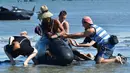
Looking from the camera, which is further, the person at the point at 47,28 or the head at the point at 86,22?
the person at the point at 47,28

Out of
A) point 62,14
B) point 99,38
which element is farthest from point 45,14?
point 99,38

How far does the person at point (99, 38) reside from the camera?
12.6 metres

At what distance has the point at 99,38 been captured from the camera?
12828 millimetres

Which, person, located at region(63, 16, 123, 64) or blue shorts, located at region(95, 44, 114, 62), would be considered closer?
person, located at region(63, 16, 123, 64)

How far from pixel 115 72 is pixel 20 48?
8.16 ft

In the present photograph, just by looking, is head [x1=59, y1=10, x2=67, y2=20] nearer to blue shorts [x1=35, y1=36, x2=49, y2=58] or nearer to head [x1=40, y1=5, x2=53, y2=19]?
head [x1=40, y1=5, x2=53, y2=19]

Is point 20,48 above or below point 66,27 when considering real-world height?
below

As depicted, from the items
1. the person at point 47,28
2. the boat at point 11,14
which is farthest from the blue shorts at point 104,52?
the boat at point 11,14

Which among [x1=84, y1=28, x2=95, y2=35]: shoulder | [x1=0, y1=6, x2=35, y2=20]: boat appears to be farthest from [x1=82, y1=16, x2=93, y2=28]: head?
[x1=0, y1=6, x2=35, y2=20]: boat

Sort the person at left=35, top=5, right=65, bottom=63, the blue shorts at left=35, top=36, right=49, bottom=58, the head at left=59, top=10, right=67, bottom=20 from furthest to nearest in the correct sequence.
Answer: the head at left=59, top=10, right=67, bottom=20 < the blue shorts at left=35, top=36, right=49, bottom=58 < the person at left=35, top=5, right=65, bottom=63

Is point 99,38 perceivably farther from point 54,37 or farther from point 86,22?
point 54,37

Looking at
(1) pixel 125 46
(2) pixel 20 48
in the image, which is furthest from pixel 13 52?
(1) pixel 125 46

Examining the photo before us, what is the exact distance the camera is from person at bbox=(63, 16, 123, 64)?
12.6m

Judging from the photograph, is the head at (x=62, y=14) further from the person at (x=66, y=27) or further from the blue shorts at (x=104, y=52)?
the blue shorts at (x=104, y=52)
